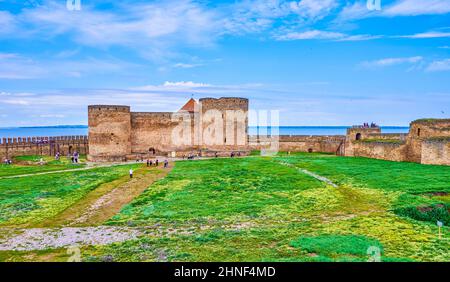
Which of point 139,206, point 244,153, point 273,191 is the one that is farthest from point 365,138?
point 139,206

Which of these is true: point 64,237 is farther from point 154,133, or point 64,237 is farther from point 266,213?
point 154,133

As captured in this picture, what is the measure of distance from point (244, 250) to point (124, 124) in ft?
91.0

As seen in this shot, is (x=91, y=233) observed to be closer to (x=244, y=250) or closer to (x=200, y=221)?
(x=200, y=221)

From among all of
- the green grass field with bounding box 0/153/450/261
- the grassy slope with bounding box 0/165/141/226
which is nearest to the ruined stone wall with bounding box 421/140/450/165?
the green grass field with bounding box 0/153/450/261

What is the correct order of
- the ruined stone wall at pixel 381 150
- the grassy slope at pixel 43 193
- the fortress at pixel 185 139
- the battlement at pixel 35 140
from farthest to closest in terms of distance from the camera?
the battlement at pixel 35 140, the fortress at pixel 185 139, the ruined stone wall at pixel 381 150, the grassy slope at pixel 43 193

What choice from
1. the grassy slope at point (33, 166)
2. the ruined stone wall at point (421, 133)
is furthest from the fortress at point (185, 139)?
the grassy slope at point (33, 166)

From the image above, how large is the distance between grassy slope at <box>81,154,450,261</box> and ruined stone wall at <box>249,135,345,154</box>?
1795 centimetres

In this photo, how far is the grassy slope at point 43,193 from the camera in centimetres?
1458

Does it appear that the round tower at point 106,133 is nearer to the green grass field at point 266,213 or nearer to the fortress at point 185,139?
the fortress at point 185,139

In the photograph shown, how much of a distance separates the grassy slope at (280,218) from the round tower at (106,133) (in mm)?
13527

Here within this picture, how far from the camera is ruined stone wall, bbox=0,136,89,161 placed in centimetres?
3446

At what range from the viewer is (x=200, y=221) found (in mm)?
12930

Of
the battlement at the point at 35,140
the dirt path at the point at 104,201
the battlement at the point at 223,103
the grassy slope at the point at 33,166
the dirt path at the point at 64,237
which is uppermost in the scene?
the battlement at the point at 223,103

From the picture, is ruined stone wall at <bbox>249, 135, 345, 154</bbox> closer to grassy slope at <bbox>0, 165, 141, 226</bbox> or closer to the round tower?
the round tower
